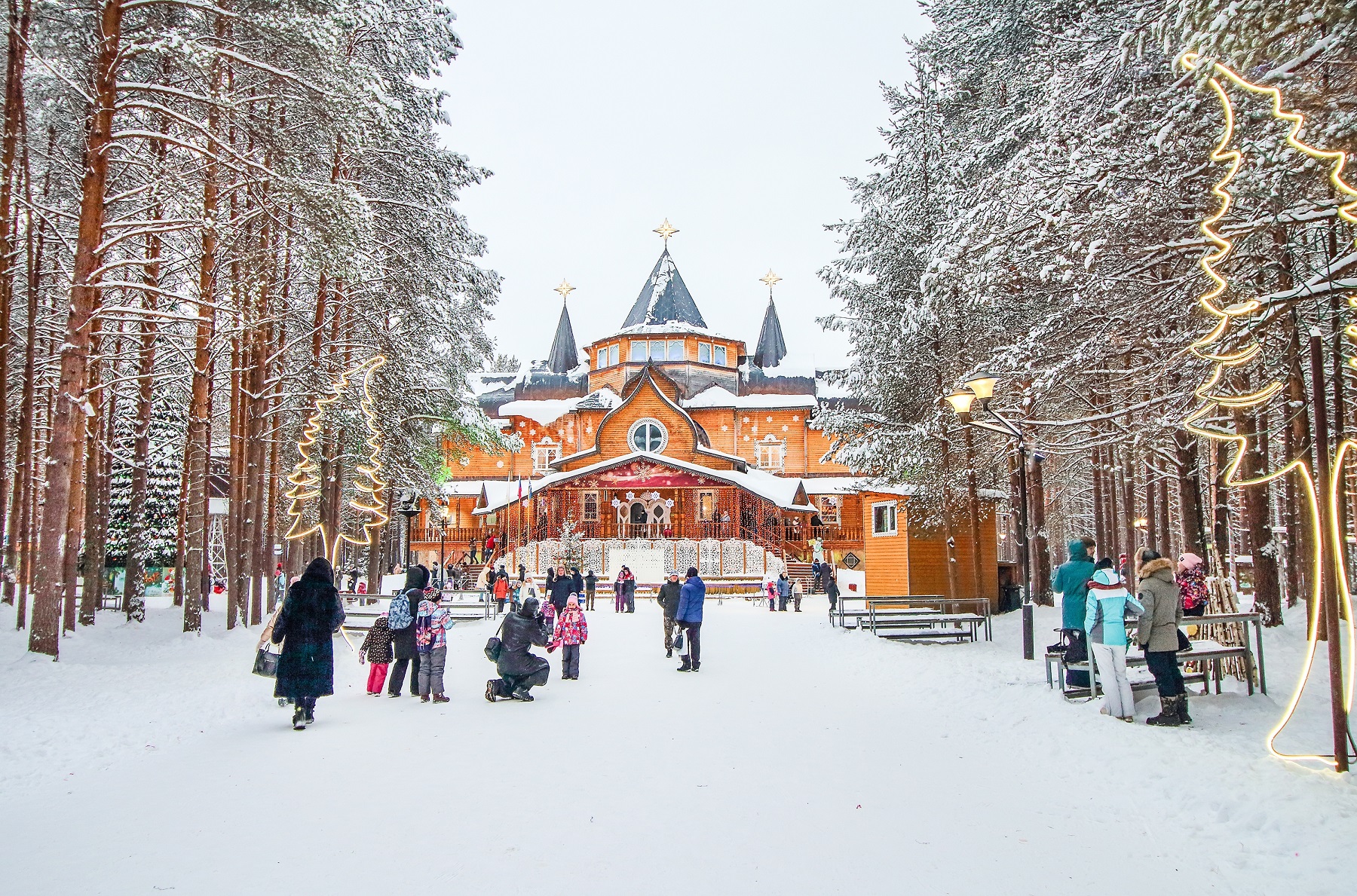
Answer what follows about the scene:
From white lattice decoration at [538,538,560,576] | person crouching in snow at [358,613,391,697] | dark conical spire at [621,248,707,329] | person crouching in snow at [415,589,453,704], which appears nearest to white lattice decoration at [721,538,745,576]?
white lattice decoration at [538,538,560,576]

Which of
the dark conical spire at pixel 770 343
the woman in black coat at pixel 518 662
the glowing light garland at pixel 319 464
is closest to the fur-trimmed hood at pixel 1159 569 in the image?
the woman in black coat at pixel 518 662

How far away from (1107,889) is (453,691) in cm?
820

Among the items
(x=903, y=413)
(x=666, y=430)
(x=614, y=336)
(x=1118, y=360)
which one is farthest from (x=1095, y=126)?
(x=614, y=336)

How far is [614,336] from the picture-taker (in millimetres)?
50906

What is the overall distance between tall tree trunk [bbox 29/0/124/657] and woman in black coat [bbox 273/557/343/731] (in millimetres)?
3868

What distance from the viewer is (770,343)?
58719 millimetres

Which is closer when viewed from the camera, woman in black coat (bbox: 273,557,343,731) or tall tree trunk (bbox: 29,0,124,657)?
woman in black coat (bbox: 273,557,343,731)

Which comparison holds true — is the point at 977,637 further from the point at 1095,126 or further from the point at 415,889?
the point at 415,889

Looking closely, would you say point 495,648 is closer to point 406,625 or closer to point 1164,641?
point 406,625

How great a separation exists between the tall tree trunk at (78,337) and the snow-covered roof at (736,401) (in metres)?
38.6

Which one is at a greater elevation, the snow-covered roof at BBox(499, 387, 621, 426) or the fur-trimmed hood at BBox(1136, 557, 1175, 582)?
the snow-covered roof at BBox(499, 387, 621, 426)

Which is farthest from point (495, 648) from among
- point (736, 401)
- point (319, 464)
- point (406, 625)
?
point (736, 401)

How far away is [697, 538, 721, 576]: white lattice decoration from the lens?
115 ft

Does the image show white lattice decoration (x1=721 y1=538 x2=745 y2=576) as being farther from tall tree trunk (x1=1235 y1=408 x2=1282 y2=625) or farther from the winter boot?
the winter boot
